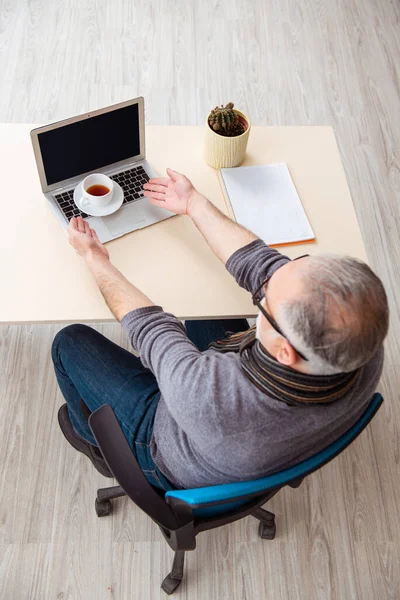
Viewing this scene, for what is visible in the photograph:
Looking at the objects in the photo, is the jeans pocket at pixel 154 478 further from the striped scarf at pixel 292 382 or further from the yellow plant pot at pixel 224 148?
the yellow plant pot at pixel 224 148

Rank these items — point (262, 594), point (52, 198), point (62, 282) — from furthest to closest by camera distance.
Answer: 1. point (262, 594)
2. point (52, 198)
3. point (62, 282)

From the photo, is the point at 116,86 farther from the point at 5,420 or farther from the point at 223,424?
the point at 223,424

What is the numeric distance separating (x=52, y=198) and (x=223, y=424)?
0.85 m

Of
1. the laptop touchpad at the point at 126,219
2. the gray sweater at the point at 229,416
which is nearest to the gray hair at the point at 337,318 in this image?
the gray sweater at the point at 229,416

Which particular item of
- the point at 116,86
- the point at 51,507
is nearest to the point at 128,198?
the point at 51,507

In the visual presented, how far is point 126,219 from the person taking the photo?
1612 millimetres

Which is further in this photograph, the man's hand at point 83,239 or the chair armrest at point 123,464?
the man's hand at point 83,239

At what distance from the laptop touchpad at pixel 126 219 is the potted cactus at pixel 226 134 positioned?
286 mm

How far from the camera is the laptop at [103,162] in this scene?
A: 4.92 ft

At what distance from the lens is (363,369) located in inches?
47.0

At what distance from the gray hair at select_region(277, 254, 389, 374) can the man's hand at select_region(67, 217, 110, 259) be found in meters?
0.62

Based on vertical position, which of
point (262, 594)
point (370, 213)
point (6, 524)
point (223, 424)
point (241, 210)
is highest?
point (241, 210)

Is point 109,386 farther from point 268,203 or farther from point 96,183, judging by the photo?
point 268,203

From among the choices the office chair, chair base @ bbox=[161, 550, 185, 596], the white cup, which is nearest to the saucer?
the white cup
